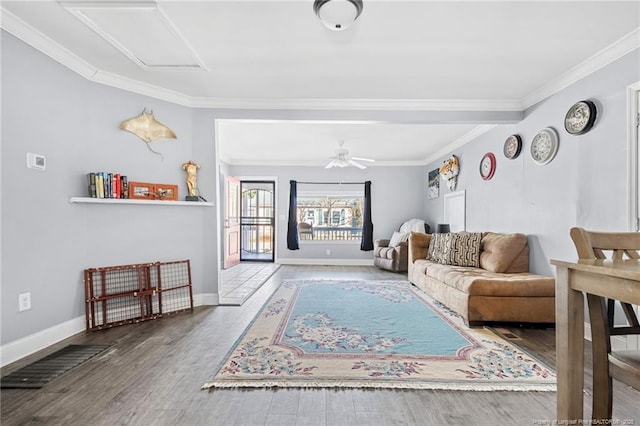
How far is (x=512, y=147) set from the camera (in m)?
3.80

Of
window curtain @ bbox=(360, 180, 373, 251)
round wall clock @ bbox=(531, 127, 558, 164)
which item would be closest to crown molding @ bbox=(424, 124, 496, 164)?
round wall clock @ bbox=(531, 127, 558, 164)

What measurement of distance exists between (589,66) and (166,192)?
4.16 meters

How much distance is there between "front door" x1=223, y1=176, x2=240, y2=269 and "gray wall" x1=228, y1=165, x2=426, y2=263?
0.47m

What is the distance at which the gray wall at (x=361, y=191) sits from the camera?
7156 millimetres

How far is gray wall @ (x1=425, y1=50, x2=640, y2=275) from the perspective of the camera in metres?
2.42

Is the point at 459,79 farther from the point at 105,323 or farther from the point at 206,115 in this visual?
the point at 105,323

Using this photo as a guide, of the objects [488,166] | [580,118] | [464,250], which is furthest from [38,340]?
[488,166]

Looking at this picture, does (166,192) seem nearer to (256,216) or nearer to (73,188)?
(73,188)

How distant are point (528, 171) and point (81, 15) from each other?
4.29m

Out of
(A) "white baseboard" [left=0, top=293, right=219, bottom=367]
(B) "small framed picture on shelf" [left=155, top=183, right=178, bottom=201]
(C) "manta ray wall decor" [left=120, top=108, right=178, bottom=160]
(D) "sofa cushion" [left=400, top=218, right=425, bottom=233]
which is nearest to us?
(A) "white baseboard" [left=0, top=293, right=219, bottom=367]

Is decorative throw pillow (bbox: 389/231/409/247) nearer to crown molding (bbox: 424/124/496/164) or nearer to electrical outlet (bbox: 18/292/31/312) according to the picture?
crown molding (bbox: 424/124/496/164)

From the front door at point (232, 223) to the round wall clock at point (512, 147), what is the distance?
506cm

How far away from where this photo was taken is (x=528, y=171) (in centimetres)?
353

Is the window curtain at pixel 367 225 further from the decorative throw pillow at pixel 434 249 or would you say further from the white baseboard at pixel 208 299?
the white baseboard at pixel 208 299
